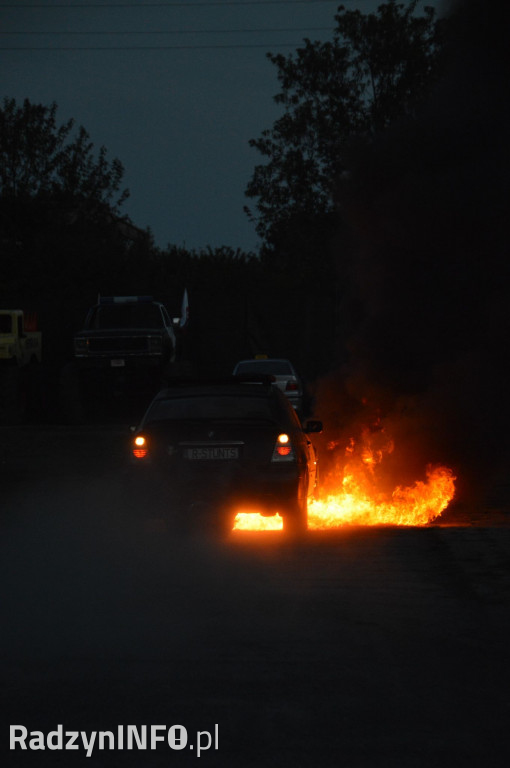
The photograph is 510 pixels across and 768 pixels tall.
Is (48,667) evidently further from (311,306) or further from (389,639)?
(311,306)

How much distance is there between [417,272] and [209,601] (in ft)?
44.1

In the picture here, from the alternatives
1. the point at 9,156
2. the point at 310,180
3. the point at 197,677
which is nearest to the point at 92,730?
the point at 197,677

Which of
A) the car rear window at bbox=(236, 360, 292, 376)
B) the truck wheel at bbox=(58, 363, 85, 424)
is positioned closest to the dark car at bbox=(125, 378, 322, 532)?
the car rear window at bbox=(236, 360, 292, 376)

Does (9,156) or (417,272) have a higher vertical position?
(9,156)

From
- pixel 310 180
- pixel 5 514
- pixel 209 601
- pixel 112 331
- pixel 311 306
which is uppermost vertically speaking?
pixel 310 180

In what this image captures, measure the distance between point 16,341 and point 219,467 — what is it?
20506 mm

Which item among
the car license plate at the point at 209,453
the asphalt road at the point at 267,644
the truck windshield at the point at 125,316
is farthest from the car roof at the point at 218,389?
the truck windshield at the point at 125,316

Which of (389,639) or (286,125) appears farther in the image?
(286,125)

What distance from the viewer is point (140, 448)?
11.4 m

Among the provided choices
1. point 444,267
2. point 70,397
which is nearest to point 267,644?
point 444,267

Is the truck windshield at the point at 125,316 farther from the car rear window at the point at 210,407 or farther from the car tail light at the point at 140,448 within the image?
the car tail light at the point at 140,448

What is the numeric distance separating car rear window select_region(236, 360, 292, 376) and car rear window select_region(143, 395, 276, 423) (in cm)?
1692

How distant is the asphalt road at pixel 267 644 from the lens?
16.9 ft

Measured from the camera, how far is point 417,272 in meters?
20.8
